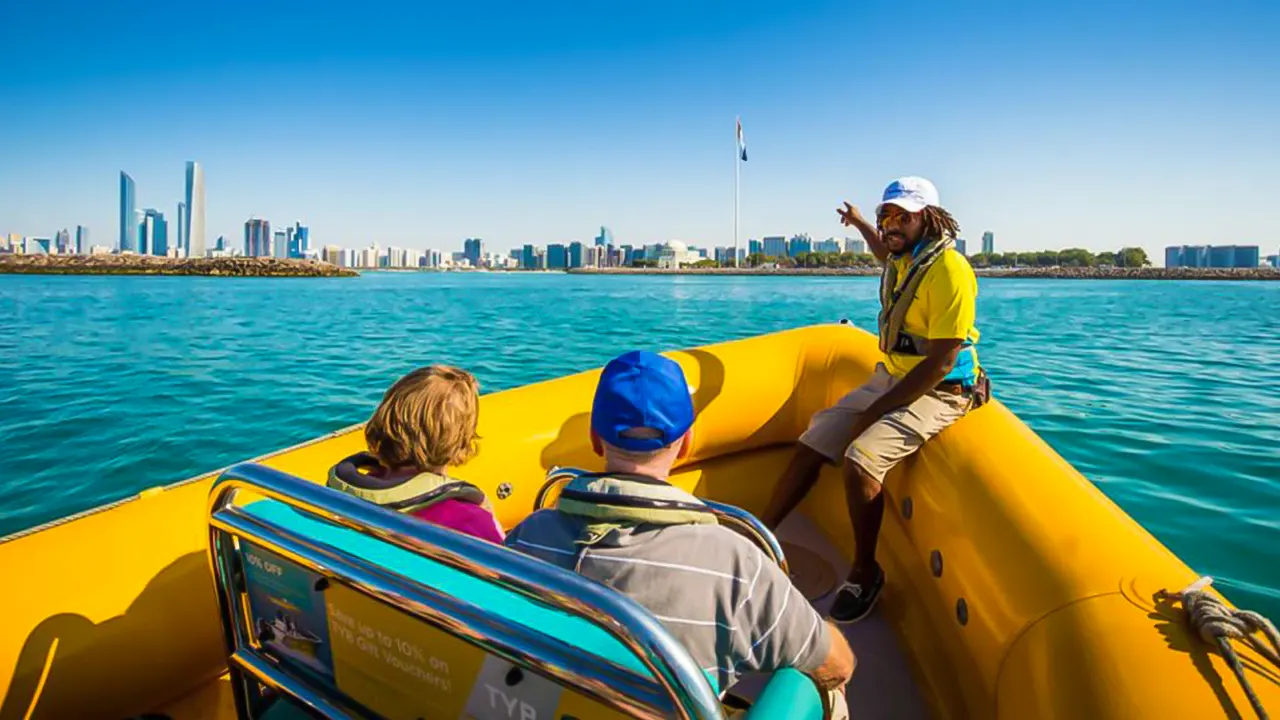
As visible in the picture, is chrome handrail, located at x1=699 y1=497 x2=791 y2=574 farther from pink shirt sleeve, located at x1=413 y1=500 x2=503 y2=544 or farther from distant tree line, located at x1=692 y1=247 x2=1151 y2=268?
distant tree line, located at x1=692 y1=247 x2=1151 y2=268

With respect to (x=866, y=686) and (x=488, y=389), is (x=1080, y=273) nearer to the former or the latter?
(x=488, y=389)

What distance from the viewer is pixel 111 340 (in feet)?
45.5

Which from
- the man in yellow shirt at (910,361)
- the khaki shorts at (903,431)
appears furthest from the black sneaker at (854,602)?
the khaki shorts at (903,431)

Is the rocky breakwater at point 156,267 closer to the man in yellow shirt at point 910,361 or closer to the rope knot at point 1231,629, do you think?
the man in yellow shirt at point 910,361

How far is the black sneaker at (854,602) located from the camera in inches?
107

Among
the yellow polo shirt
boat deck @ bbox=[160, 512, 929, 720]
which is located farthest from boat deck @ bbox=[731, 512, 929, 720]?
the yellow polo shirt

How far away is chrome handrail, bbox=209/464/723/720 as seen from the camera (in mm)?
868

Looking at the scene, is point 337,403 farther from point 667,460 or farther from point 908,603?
point 667,460

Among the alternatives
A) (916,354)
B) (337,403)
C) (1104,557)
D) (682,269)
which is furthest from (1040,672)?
(682,269)

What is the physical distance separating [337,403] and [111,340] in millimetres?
9309

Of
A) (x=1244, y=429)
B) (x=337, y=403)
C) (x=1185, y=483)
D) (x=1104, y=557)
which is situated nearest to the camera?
(x=1104, y=557)

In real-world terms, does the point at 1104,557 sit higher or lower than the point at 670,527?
lower

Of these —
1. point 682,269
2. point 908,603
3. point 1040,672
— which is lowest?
point 908,603

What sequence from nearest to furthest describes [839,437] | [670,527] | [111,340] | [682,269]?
[670,527]
[839,437]
[111,340]
[682,269]
